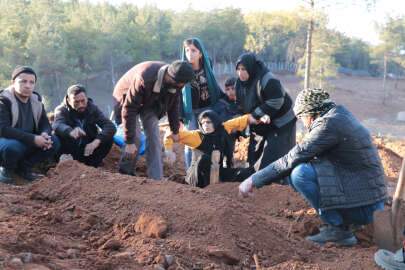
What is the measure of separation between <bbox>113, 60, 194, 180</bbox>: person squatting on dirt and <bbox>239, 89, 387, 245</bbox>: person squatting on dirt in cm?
131

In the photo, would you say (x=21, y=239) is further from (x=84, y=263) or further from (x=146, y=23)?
(x=146, y=23)

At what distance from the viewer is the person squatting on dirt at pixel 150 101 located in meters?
3.57

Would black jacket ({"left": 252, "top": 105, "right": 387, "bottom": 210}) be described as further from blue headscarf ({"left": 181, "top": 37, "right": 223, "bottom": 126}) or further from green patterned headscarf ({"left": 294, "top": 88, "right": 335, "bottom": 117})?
blue headscarf ({"left": 181, "top": 37, "right": 223, "bottom": 126})

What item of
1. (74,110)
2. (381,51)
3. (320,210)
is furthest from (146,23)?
(320,210)

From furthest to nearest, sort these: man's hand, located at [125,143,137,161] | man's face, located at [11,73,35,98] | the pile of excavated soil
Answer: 1. man's face, located at [11,73,35,98]
2. man's hand, located at [125,143,137,161]
3. the pile of excavated soil

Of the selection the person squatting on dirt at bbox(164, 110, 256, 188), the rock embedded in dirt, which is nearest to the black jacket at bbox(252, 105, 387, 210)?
the rock embedded in dirt

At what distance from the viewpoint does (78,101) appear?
14.5ft

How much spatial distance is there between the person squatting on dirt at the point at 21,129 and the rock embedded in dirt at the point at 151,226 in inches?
85.4

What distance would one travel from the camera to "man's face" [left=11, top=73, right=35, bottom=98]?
13.0ft

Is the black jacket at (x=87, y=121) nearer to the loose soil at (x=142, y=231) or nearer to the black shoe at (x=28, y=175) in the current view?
the black shoe at (x=28, y=175)

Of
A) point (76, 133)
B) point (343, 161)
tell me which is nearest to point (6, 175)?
point (76, 133)

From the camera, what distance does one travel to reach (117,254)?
207 cm

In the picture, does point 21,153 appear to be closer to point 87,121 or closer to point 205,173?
point 87,121

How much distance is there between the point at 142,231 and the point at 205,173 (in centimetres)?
209
